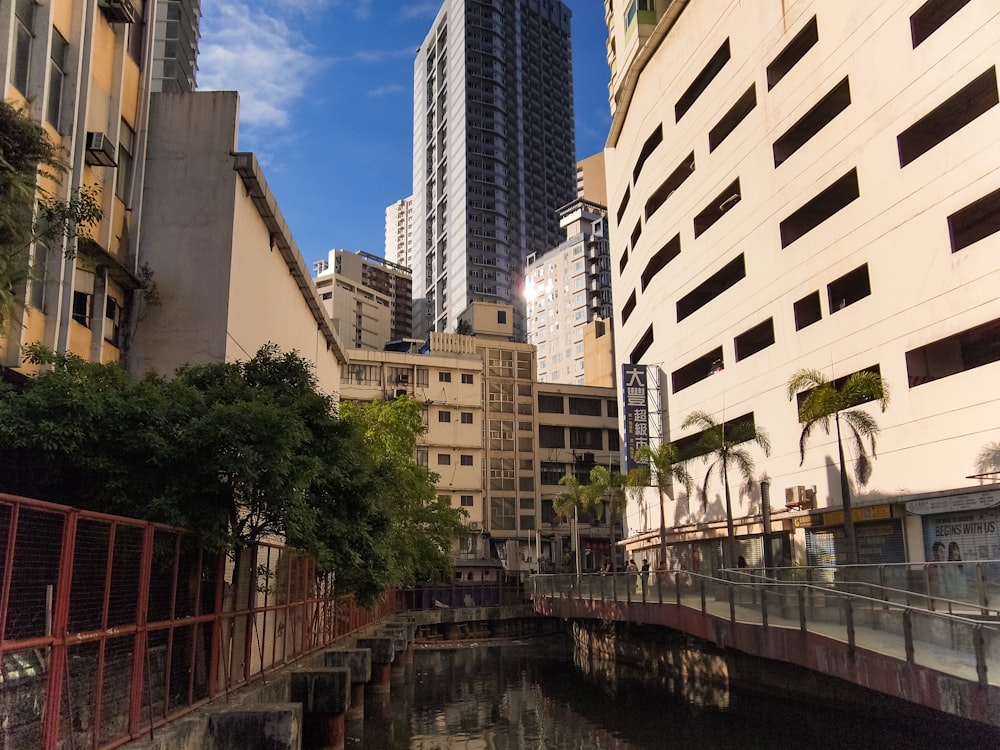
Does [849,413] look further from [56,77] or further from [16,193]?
[16,193]

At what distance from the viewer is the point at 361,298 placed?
109m

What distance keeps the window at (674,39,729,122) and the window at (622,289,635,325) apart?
10.6 metres

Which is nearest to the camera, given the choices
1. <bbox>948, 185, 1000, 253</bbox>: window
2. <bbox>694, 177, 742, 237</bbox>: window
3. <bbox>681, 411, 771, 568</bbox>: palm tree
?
<bbox>948, 185, 1000, 253</bbox>: window

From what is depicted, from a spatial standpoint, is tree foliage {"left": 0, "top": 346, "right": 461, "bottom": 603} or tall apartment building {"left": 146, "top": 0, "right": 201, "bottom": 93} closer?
tree foliage {"left": 0, "top": 346, "right": 461, "bottom": 603}

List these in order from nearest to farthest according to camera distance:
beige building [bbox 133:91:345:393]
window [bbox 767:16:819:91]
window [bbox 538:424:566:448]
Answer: beige building [bbox 133:91:345:393]
window [bbox 767:16:819:91]
window [bbox 538:424:566:448]

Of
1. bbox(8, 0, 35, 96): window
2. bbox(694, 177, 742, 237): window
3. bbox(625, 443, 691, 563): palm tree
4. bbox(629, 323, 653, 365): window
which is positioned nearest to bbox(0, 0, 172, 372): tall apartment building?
bbox(8, 0, 35, 96): window

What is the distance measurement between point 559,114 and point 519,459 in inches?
3987

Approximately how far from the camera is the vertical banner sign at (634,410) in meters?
40.0

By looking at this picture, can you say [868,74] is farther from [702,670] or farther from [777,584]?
[702,670]

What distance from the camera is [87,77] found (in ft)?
56.5

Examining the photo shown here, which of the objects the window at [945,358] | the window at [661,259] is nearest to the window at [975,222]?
the window at [945,358]

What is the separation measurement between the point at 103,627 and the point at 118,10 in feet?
50.1

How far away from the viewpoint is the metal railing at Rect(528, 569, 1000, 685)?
11.7 metres

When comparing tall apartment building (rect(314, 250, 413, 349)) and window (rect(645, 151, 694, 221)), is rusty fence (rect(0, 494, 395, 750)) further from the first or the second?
tall apartment building (rect(314, 250, 413, 349))
